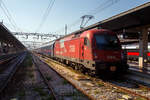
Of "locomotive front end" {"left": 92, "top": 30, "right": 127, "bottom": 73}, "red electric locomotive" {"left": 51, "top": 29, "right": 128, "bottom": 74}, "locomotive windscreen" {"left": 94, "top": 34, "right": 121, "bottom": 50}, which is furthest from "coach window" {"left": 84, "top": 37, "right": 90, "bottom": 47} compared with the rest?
"locomotive windscreen" {"left": 94, "top": 34, "right": 121, "bottom": 50}

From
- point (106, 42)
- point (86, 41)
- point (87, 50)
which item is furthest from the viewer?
point (86, 41)

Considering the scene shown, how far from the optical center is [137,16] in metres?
9.93

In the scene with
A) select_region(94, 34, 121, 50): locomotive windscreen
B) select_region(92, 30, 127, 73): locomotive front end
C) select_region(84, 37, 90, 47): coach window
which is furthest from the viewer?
select_region(84, 37, 90, 47): coach window

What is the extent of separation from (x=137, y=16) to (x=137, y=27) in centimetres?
284

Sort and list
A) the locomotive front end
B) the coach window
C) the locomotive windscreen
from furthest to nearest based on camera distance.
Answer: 1. the coach window
2. the locomotive windscreen
3. the locomotive front end

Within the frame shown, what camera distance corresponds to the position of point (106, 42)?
843cm

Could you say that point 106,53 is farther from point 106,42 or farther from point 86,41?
point 86,41

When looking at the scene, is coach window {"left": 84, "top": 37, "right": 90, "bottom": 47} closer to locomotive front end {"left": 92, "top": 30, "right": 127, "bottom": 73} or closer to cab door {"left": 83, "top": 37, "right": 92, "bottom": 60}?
cab door {"left": 83, "top": 37, "right": 92, "bottom": 60}

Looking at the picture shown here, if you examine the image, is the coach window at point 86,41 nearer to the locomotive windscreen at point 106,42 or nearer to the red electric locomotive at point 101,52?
the red electric locomotive at point 101,52

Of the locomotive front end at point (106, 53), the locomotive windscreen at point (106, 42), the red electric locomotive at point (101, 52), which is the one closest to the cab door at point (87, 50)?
the red electric locomotive at point (101, 52)

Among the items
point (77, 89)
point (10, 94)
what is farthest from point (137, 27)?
point (10, 94)

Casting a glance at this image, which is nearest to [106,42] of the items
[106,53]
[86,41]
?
[106,53]

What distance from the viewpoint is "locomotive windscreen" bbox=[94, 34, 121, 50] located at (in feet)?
26.9

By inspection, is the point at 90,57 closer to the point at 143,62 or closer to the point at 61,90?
the point at 61,90
